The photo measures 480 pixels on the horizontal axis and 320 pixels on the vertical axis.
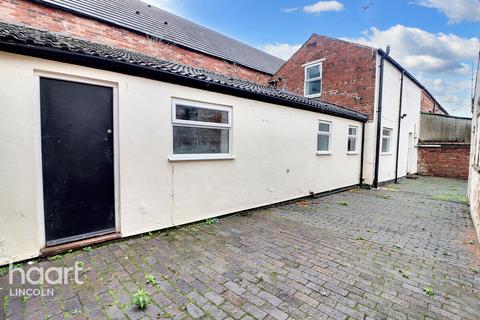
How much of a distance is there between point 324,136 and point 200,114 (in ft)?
16.8

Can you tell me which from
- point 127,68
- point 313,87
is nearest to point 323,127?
point 313,87

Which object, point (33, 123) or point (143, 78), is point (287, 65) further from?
point (33, 123)

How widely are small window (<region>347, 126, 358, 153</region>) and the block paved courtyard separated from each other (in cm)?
490

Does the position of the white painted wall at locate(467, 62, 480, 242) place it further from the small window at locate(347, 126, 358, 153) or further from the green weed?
the green weed

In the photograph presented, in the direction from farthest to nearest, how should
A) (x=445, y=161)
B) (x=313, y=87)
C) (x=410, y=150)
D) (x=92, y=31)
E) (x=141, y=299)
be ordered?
1. (x=410, y=150)
2. (x=445, y=161)
3. (x=313, y=87)
4. (x=92, y=31)
5. (x=141, y=299)

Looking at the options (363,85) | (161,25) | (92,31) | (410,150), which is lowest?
(410,150)

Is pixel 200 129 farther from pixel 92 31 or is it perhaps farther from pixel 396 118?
pixel 396 118

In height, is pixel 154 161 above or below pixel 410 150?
below

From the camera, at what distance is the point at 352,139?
9656mm

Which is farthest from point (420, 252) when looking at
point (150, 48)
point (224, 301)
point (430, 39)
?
point (430, 39)

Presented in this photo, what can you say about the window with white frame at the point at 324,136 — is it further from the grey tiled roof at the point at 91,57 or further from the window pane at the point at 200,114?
the window pane at the point at 200,114

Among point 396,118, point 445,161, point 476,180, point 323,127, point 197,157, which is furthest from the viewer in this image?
point 445,161

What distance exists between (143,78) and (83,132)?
1294mm

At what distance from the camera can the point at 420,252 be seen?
3.71m
